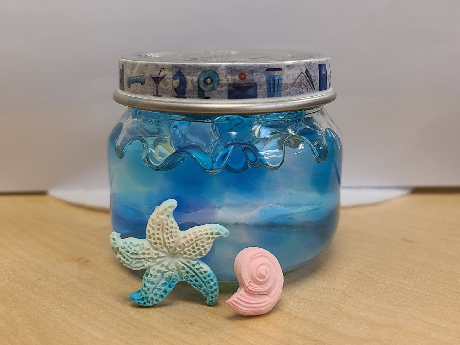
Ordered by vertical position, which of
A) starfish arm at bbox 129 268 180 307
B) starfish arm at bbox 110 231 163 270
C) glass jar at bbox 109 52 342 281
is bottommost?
starfish arm at bbox 129 268 180 307

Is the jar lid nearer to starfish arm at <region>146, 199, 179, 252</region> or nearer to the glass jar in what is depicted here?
the glass jar

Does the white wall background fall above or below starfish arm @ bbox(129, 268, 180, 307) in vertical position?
above

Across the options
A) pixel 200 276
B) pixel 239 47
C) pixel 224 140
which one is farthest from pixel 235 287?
pixel 239 47

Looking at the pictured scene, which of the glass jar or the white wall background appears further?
the white wall background

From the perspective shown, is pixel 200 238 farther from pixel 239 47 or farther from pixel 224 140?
pixel 239 47

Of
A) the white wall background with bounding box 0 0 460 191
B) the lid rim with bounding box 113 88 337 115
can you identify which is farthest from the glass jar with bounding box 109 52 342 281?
the white wall background with bounding box 0 0 460 191
